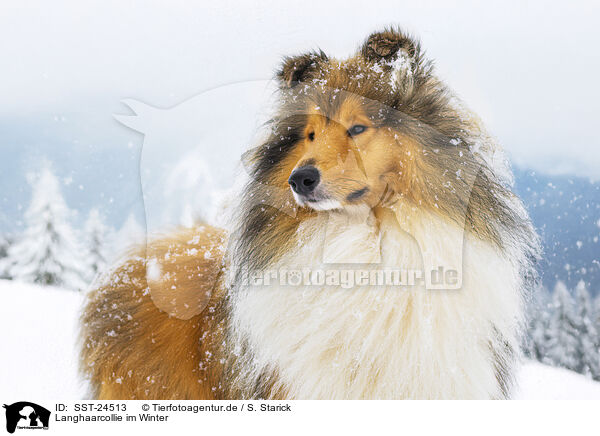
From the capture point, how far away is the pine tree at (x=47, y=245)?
2066 millimetres

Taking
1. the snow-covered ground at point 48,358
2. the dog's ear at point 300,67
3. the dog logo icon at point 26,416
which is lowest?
the dog logo icon at point 26,416

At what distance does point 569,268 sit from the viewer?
207cm

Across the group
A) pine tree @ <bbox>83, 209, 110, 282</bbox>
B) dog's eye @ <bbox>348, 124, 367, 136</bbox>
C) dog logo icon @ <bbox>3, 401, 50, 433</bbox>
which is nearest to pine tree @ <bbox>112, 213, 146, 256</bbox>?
pine tree @ <bbox>83, 209, 110, 282</bbox>

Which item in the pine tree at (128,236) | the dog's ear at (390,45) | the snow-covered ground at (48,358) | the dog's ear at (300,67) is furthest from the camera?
the pine tree at (128,236)

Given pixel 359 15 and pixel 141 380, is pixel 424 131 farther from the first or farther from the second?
pixel 141 380

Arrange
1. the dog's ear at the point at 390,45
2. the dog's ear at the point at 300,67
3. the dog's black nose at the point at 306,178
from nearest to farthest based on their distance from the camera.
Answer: the dog's black nose at the point at 306,178
the dog's ear at the point at 390,45
the dog's ear at the point at 300,67

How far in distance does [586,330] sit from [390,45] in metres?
1.66

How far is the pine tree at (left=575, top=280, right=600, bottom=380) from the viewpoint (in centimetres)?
209

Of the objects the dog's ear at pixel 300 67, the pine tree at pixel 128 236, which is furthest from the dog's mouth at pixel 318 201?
the pine tree at pixel 128 236

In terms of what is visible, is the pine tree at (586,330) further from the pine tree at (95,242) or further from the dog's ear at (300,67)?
the pine tree at (95,242)

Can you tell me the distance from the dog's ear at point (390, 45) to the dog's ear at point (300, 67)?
218mm

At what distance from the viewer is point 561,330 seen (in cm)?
209
